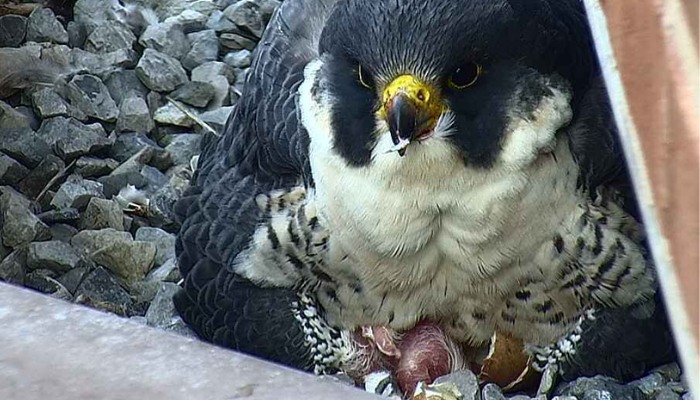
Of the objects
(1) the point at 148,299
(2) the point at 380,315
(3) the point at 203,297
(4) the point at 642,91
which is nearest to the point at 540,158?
(2) the point at 380,315

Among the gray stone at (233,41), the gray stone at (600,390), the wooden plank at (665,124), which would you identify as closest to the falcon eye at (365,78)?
the gray stone at (600,390)

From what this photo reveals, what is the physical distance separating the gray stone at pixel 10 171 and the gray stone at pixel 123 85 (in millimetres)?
551

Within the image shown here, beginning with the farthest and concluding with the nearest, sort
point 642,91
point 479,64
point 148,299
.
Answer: point 148,299 → point 479,64 → point 642,91

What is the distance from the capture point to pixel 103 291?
3605 millimetres

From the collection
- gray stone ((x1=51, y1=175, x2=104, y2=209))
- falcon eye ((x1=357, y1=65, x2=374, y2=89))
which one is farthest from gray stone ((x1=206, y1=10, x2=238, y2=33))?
falcon eye ((x1=357, y1=65, x2=374, y2=89))

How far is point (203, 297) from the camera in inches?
130

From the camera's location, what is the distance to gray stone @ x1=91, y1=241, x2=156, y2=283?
374cm

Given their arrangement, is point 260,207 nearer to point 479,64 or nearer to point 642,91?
point 479,64

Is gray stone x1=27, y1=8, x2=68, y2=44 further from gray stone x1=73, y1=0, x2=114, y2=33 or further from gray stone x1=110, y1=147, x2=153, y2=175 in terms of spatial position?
gray stone x1=110, y1=147, x2=153, y2=175

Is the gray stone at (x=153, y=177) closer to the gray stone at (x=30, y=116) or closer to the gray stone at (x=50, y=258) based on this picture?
the gray stone at (x=30, y=116)

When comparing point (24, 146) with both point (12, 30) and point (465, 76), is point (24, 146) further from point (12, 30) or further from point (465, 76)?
point (465, 76)

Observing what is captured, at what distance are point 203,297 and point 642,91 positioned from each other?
2.39 meters

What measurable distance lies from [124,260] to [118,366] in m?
2.41

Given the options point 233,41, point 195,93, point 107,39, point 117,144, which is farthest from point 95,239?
point 233,41
